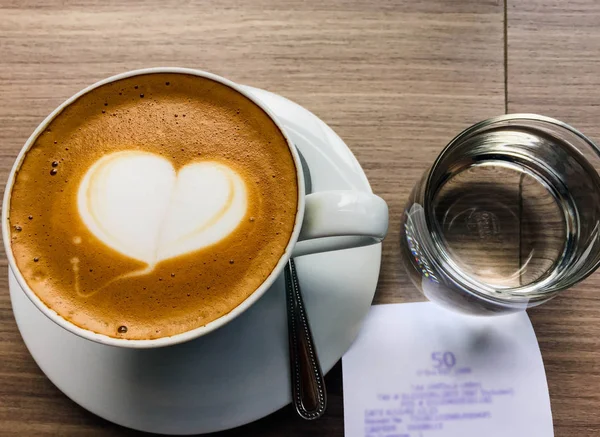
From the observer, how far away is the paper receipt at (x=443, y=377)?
609mm

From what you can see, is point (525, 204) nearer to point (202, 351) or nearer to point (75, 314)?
point (202, 351)

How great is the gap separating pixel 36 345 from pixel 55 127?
275 millimetres

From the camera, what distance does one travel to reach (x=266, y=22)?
719 mm

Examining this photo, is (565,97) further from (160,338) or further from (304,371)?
(160,338)

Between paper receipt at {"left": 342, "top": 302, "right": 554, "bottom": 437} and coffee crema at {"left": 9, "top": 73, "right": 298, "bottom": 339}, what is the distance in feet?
0.76

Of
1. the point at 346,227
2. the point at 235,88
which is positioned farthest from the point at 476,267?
the point at 235,88

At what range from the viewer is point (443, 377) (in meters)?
0.62

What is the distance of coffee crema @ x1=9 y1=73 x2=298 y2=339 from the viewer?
0.48 m

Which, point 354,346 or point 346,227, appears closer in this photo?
point 346,227

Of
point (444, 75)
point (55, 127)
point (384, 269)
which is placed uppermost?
point (444, 75)

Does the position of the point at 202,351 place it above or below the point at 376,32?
below

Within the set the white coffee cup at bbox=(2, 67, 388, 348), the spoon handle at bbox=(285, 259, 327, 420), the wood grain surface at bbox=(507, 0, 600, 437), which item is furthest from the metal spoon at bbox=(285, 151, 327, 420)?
the wood grain surface at bbox=(507, 0, 600, 437)

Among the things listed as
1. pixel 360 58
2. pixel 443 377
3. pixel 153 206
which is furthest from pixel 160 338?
pixel 360 58

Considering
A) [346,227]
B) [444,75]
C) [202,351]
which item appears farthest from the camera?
[444,75]
